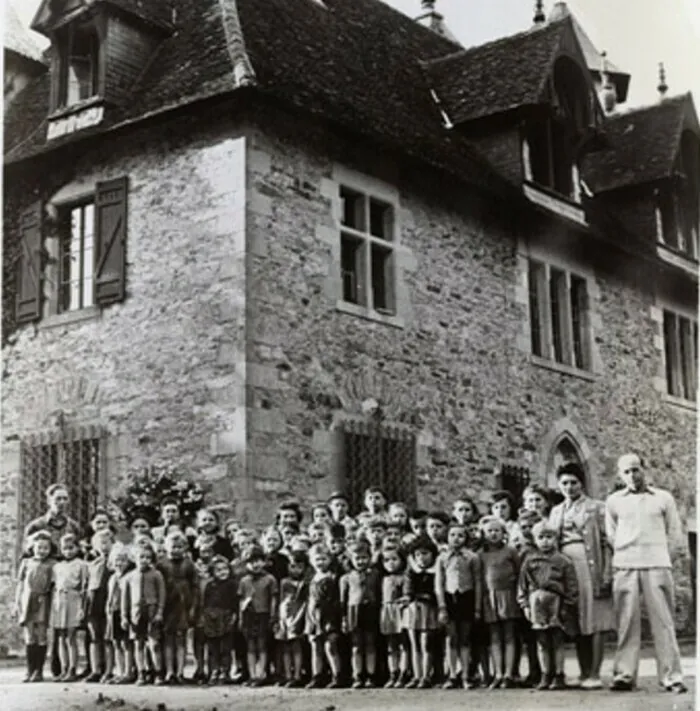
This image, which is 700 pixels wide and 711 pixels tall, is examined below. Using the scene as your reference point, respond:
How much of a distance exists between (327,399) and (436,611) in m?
2.43

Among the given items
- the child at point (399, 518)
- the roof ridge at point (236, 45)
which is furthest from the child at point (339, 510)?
the roof ridge at point (236, 45)

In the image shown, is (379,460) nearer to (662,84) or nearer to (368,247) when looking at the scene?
(368,247)

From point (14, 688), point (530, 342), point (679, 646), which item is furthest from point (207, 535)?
point (530, 342)

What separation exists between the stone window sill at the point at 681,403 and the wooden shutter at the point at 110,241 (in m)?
3.56

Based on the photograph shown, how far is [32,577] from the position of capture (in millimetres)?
7004

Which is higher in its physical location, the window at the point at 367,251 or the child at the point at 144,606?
the window at the point at 367,251

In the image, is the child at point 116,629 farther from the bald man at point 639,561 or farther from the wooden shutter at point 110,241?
the bald man at point 639,561

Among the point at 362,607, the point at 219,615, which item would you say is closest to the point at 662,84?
the point at 362,607

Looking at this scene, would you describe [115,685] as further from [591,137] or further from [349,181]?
[591,137]

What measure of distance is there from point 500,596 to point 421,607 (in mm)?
413

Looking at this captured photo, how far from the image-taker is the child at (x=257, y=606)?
6.81m

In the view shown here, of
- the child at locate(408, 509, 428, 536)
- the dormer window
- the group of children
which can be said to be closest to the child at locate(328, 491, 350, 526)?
the group of children

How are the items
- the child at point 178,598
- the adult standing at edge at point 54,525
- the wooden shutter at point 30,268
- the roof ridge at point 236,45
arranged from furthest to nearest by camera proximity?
the wooden shutter at point 30,268 → the roof ridge at point 236,45 → the adult standing at edge at point 54,525 → the child at point 178,598

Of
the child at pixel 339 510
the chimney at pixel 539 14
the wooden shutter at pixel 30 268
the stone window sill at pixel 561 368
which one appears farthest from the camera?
the stone window sill at pixel 561 368
